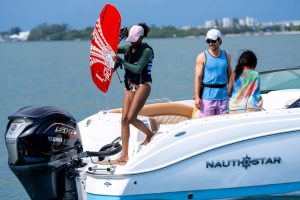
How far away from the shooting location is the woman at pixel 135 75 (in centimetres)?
648

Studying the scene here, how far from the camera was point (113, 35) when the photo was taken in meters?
6.75

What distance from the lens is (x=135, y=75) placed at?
6621 millimetres

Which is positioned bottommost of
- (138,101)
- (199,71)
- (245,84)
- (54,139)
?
(54,139)

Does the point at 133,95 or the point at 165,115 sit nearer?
the point at 133,95

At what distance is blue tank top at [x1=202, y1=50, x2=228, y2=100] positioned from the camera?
21.9 feet

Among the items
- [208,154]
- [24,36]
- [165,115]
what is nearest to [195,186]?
[208,154]

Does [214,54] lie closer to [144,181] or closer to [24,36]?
[144,181]

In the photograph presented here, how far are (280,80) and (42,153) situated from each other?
329 centimetres

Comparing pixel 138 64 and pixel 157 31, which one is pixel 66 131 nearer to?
pixel 138 64

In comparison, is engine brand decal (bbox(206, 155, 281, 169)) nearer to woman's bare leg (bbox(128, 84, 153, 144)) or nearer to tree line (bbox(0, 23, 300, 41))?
woman's bare leg (bbox(128, 84, 153, 144))

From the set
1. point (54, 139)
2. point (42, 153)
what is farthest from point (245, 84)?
point (42, 153)

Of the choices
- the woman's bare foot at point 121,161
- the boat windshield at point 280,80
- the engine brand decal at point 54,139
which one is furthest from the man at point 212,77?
the boat windshield at point 280,80

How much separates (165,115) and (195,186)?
1.82 metres

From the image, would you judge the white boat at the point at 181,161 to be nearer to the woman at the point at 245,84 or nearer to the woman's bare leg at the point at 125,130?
the woman's bare leg at the point at 125,130
